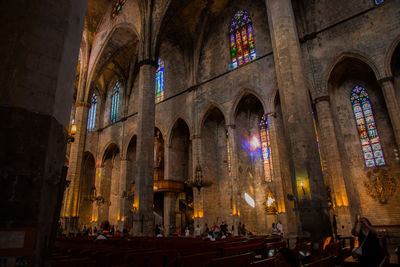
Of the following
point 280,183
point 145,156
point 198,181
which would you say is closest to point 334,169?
point 280,183

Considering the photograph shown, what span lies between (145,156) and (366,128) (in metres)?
12.3

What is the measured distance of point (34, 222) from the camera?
253 cm

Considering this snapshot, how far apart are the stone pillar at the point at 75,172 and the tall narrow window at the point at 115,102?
427cm

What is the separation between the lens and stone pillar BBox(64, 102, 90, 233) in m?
20.3

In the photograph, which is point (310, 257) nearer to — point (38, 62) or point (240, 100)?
point (38, 62)

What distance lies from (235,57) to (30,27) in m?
17.0

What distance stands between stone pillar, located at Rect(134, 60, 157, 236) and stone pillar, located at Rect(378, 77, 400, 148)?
39.0 ft

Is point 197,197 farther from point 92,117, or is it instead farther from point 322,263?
point 92,117

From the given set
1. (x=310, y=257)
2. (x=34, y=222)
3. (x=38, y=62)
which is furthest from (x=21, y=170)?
(x=310, y=257)

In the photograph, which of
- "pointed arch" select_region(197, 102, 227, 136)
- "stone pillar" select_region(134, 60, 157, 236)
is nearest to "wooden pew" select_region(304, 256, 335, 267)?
"stone pillar" select_region(134, 60, 157, 236)

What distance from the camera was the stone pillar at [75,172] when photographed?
66.6 feet

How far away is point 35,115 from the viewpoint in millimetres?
2773

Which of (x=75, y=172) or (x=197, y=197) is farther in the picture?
(x=75, y=172)

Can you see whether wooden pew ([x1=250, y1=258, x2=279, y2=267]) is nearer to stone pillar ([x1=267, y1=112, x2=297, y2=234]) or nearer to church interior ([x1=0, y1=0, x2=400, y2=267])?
church interior ([x1=0, y1=0, x2=400, y2=267])
